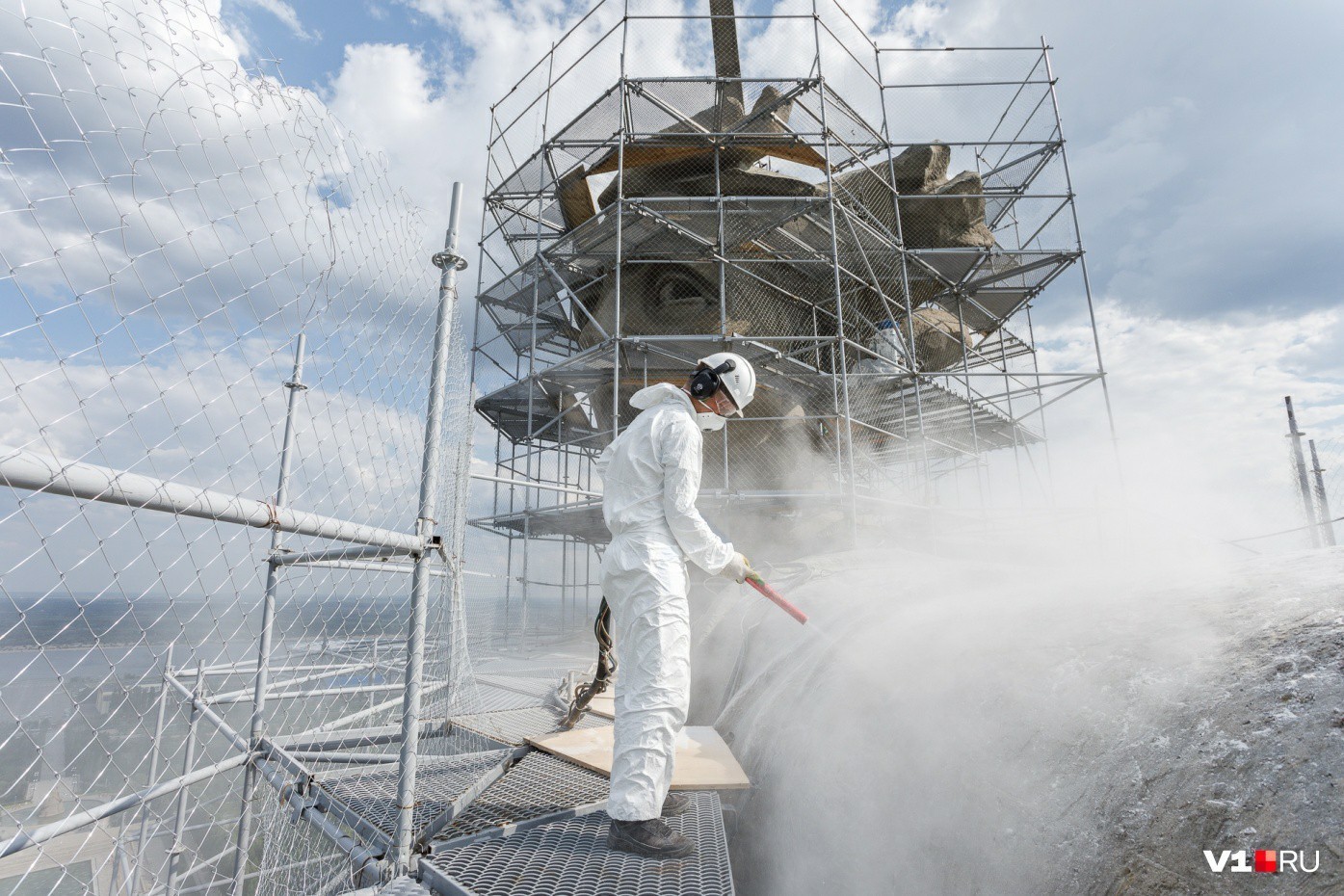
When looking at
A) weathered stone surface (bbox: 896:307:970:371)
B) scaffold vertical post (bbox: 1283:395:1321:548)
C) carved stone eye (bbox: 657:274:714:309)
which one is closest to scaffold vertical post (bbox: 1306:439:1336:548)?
scaffold vertical post (bbox: 1283:395:1321:548)

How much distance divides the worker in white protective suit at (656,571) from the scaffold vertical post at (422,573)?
0.67 m

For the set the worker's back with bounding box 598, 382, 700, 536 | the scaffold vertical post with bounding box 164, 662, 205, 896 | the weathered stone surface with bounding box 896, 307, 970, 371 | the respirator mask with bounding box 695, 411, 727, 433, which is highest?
the weathered stone surface with bounding box 896, 307, 970, 371

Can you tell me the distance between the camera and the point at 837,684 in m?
3.13

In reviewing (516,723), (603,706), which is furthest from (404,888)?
(603,706)

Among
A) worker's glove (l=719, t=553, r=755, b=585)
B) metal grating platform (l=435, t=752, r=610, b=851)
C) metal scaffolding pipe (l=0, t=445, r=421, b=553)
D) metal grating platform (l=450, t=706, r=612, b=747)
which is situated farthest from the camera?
metal grating platform (l=450, t=706, r=612, b=747)

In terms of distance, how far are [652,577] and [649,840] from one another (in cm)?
88

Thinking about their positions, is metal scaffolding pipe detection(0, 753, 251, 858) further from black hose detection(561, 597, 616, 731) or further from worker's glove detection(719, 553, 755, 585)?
worker's glove detection(719, 553, 755, 585)

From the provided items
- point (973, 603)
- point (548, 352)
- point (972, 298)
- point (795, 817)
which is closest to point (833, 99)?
point (972, 298)

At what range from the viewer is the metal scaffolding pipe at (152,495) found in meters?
1.22

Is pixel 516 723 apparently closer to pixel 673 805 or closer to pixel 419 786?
pixel 419 786

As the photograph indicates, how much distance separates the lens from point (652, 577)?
2.45 metres

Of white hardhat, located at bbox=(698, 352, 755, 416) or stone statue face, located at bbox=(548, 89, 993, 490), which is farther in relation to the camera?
stone statue face, located at bbox=(548, 89, 993, 490)

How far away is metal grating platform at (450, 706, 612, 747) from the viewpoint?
373 centimetres

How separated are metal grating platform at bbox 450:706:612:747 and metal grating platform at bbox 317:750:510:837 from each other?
0.29 m
